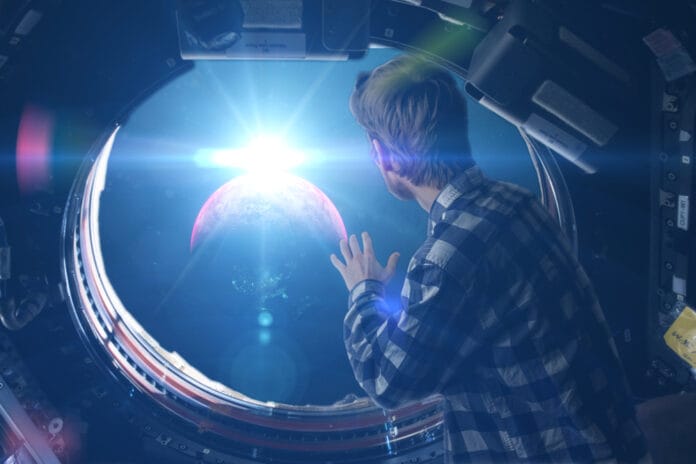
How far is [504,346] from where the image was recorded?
1749mm

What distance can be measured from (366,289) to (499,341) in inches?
21.8

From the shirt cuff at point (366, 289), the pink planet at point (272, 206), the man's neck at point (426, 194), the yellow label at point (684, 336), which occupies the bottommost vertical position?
the yellow label at point (684, 336)

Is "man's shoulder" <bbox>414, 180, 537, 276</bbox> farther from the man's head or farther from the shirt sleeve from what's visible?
the man's head

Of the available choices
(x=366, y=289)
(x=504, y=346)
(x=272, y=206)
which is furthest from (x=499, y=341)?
(x=272, y=206)

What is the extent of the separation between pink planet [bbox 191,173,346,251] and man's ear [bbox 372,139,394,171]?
9941 millimetres

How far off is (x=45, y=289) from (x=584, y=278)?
7.59 ft

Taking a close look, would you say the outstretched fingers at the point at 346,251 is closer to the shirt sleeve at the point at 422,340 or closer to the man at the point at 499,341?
the man at the point at 499,341

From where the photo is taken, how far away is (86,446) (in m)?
2.74

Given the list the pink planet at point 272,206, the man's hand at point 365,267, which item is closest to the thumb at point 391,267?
the man's hand at point 365,267

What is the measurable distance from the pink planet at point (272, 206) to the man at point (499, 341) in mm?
10282

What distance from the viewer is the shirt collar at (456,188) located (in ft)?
6.49

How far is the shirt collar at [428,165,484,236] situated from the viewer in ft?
6.49

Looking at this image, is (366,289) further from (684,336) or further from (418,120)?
(684,336)

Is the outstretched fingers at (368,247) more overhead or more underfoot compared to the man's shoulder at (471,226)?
more overhead
